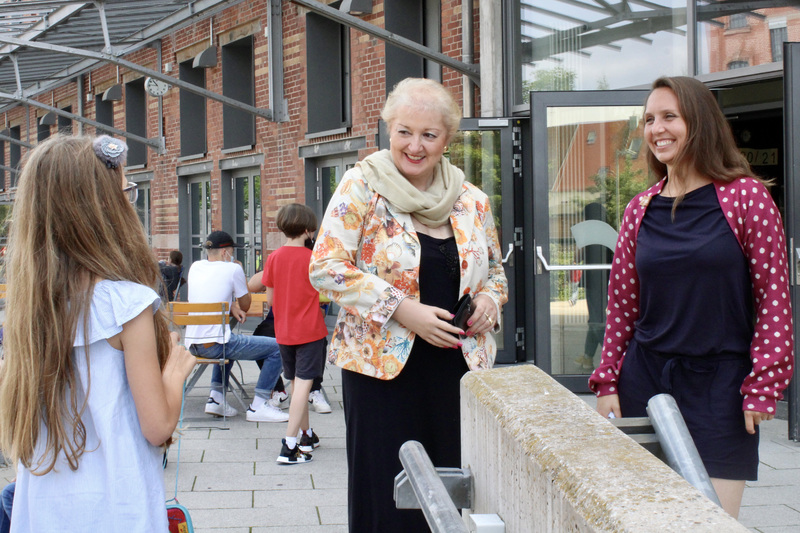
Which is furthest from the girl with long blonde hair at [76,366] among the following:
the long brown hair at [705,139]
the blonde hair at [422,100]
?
the long brown hair at [705,139]

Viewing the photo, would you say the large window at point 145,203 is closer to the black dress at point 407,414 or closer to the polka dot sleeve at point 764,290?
the black dress at point 407,414

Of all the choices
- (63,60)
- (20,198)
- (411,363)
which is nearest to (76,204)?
(20,198)

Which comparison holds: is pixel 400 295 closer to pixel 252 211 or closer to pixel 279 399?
pixel 279 399

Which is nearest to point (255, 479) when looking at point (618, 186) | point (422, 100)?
point (422, 100)

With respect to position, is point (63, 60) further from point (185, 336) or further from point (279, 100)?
point (185, 336)

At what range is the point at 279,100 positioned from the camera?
12.2m

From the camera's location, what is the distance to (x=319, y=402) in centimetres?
702

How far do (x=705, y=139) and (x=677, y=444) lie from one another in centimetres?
124

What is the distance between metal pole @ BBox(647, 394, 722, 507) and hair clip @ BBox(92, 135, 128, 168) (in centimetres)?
137

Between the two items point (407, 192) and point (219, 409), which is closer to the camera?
point (407, 192)

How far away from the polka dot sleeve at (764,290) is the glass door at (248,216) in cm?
1124

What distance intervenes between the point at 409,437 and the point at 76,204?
4.22 ft

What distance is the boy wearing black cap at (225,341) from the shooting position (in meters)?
6.62

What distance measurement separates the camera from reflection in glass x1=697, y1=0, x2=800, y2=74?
6230 millimetres
